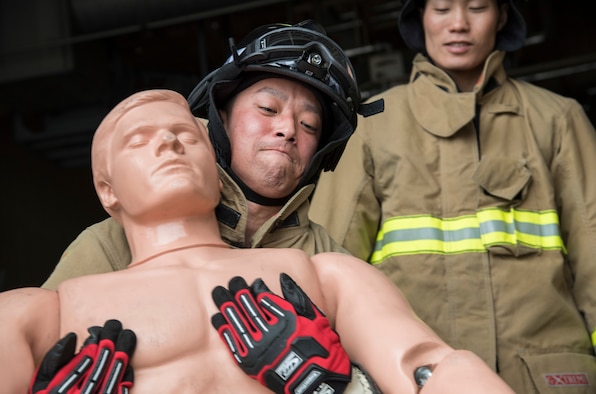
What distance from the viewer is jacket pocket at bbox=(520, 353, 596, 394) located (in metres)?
3.30

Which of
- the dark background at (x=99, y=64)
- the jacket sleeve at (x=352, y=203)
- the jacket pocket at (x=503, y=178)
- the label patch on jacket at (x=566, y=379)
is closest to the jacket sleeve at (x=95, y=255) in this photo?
the jacket sleeve at (x=352, y=203)

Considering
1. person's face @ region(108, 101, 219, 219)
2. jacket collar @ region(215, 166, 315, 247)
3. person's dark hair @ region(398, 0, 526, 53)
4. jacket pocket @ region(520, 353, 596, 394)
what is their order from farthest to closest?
person's dark hair @ region(398, 0, 526, 53)
jacket pocket @ region(520, 353, 596, 394)
jacket collar @ region(215, 166, 315, 247)
person's face @ region(108, 101, 219, 219)

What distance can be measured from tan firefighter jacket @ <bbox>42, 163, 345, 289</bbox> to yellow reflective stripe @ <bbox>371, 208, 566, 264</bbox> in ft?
1.98

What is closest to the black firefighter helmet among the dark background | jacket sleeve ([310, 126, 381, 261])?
jacket sleeve ([310, 126, 381, 261])

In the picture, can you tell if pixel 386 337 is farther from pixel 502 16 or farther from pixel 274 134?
pixel 502 16

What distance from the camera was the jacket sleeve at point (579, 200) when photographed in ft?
11.3

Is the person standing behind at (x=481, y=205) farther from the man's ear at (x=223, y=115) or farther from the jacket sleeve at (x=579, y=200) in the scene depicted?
the man's ear at (x=223, y=115)

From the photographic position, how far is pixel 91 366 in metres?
2.14

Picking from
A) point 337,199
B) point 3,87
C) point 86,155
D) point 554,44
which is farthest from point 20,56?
point 554,44

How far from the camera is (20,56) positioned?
620cm

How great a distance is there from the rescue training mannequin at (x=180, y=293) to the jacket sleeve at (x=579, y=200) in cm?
124

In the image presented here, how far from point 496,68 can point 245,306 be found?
1.81 m

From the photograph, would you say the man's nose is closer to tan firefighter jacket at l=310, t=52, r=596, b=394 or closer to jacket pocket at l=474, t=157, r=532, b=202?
tan firefighter jacket at l=310, t=52, r=596, b=394

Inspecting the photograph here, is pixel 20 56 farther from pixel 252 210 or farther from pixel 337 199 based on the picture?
pixel 252 210
